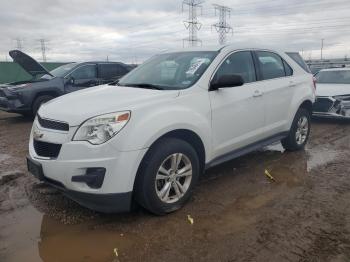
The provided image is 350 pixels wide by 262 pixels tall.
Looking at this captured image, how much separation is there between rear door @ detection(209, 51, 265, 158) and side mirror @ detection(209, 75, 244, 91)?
0.27 ft

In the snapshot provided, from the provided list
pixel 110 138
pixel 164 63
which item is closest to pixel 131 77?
pixel 164 63

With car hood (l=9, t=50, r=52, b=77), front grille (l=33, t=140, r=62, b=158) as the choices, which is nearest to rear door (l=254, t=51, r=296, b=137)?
front grille (l=33, t=140, r=62, b=158)

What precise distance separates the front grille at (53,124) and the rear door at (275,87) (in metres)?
2.80

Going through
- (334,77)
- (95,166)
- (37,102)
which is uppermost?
(334,77)

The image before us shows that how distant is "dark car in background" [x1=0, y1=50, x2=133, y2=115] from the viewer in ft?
32.2

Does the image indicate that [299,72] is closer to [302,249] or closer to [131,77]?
[131,77]

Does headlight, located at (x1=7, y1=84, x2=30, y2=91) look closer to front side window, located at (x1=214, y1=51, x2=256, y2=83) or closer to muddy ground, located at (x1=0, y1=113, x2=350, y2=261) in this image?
muddy ground, located at (x1=0, y1=113, x2=350, y2=261)

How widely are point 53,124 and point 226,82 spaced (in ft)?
6.52

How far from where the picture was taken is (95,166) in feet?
11.2

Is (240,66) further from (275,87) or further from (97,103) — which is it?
(97,103)

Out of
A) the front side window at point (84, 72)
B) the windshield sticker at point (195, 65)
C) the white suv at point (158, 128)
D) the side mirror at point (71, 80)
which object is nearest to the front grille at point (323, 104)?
the white suv at point (158, 128)

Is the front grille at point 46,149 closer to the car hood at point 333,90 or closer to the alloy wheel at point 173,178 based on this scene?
the alloy wheel at point 173,178

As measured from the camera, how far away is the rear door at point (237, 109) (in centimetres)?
445

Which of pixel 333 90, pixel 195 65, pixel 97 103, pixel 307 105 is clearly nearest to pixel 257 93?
pixel 195 65
